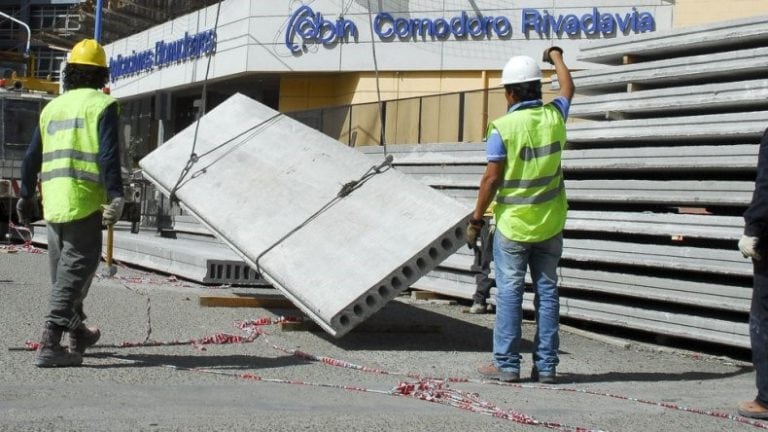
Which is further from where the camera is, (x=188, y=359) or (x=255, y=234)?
(x=255, y=234)

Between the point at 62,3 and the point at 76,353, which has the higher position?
the point at 62,3

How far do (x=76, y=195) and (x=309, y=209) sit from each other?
2.48 metres

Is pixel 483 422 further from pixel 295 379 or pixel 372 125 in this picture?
pixel 372 125

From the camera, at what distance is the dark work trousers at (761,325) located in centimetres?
648

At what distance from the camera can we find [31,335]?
27.4 ft

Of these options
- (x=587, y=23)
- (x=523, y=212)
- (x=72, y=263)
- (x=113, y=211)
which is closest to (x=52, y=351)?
(x=72, y=263)

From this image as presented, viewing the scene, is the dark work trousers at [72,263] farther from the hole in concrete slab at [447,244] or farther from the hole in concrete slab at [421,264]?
the hole in concrete slab at [447,244]

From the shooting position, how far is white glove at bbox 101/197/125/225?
7.03 metres

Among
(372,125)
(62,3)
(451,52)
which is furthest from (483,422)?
(62,3)

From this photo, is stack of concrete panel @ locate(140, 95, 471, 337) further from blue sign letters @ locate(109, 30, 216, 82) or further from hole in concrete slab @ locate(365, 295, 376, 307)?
blue sign letters @ locate(109, 30, 216, 82)

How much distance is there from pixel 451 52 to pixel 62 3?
44.2m

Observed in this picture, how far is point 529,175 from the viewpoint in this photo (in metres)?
7.32

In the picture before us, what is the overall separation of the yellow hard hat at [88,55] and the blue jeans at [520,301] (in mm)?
2811

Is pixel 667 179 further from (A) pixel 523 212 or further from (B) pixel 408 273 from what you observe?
(A) pixel 523 212
